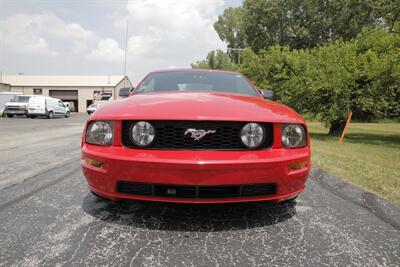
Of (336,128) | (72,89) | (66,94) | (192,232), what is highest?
(72,89)

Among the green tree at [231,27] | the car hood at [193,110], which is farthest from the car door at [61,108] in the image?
the green tree at [231,27]

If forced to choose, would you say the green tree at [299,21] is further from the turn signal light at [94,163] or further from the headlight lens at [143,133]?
the turn signal light at [94,163]

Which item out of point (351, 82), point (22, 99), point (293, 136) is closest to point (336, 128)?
point (351, 82)

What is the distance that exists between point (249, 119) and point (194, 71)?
6.41 feet

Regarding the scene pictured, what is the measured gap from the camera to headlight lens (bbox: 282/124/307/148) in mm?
2305

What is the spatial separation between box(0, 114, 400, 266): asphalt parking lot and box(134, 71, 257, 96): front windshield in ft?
4.55

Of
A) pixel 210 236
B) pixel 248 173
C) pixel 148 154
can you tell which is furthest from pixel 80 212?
pixel 248 173

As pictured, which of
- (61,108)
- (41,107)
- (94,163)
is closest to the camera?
(94,163)

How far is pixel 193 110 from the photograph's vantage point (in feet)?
7.24

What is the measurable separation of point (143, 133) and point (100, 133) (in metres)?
0.37

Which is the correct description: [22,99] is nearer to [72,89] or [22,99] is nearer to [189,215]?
[189,215]

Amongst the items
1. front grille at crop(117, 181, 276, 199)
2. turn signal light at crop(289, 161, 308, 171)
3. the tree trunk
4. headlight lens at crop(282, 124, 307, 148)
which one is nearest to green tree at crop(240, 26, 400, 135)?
the tree trunk

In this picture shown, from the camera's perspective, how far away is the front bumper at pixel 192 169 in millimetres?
Result: 1979

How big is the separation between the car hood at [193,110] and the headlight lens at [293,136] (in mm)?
51
